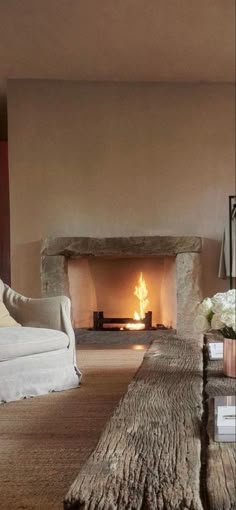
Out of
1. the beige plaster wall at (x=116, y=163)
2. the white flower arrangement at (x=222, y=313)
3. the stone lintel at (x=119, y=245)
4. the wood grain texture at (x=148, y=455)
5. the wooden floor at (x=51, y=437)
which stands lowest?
the wooden floor at (x=51, y=437)

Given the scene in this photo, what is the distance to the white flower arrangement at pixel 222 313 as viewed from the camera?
1975 mm

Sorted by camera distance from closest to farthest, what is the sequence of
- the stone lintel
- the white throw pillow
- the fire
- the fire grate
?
1. the white throw pillow
2. the stone lintel
3. the fire grate
4. the fire

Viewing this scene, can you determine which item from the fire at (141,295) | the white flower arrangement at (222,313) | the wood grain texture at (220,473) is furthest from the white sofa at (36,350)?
the fire at (141,295)

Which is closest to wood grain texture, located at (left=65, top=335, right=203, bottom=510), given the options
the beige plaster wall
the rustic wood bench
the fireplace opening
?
the rustic wood bench

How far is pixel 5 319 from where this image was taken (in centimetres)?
347

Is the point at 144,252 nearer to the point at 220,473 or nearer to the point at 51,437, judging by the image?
the point at 51,437

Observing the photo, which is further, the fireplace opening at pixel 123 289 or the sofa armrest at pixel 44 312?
the fireplace opening at pixel 123 289

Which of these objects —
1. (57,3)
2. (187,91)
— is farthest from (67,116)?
(57,3)

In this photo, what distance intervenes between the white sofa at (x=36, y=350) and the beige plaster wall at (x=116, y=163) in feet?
5.90

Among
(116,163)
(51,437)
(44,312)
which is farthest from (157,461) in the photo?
(116,163)

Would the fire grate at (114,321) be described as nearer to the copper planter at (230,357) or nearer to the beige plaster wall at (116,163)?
the beige plaster wall at (116,163)

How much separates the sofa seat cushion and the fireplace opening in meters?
2.31

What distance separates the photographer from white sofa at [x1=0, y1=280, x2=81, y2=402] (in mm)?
3096

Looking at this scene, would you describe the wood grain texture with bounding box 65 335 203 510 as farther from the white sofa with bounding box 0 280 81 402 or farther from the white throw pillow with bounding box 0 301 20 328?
the white throw pillow with bounding box 0 301 20 328
